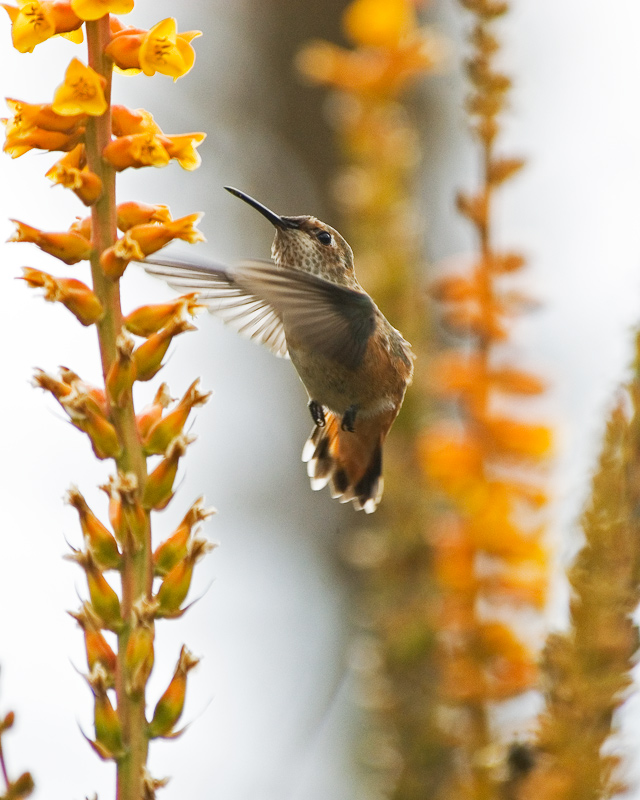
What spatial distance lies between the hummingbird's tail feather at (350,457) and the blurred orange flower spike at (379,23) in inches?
77.2

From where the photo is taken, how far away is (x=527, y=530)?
174 inches

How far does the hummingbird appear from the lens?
13.5ft

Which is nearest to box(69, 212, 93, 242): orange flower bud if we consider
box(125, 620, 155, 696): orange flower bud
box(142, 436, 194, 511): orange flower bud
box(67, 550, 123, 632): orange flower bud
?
box(142, 436, 194, 511): orange flower bud

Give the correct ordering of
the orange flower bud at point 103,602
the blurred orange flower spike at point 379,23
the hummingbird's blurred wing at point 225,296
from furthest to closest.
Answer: the blurred orange flower spike at point 379,23 → the hummingbird's blurred wing at point 225,296 → the orange flower bud at point 103,602

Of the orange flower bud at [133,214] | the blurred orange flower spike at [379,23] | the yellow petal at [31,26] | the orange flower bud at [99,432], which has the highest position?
the blurred orange flower spike at [379,23]

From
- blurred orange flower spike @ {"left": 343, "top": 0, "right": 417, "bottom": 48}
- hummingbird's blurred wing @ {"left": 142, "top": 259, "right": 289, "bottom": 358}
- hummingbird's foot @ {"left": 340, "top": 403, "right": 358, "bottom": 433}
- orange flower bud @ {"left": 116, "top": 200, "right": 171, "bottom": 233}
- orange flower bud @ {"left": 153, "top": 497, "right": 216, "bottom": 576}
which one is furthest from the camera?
blurred orange flower spike @ {"left": 343, "top": 0, "right": 417, "bottom": 48}

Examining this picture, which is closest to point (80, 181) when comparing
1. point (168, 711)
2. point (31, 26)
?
point (31, 26)

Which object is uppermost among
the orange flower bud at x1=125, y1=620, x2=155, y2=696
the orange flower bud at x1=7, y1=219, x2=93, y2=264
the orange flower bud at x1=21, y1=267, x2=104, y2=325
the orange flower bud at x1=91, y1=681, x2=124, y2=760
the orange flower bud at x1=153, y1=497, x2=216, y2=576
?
the orange flower bud at x1=7, y1=219, x2=93, y2=264

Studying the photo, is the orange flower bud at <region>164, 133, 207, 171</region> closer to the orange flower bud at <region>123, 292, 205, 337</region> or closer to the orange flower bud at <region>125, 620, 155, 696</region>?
the orange flower bud at <region>123, 292, 205, 337</region>

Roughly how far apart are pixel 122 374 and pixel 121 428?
0.14m

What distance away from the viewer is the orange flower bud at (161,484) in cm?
255

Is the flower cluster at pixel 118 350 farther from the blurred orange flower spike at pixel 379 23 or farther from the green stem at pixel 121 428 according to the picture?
the blurred orange flower spike at pixel 379 23

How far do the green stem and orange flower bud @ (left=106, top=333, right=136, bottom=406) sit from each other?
0.06 feet

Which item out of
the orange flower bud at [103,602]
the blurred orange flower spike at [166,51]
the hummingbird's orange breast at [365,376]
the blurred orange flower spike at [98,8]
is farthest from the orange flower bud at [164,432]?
the hummingbird's orange breast at [365,376]
